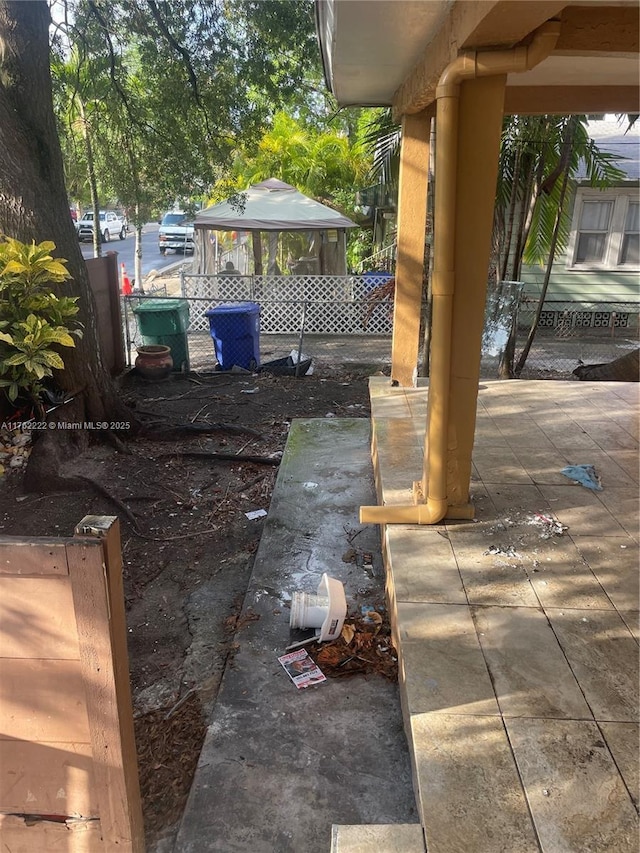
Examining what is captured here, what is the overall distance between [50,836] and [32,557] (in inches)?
40.5

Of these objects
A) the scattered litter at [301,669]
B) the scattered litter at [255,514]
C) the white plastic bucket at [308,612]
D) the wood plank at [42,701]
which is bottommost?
the scattered litter at [255,514]

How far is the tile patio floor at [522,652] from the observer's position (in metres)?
1.87

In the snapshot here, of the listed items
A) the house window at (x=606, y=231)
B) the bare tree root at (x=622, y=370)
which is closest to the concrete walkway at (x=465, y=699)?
the bare tree root at (x=622, y=370)

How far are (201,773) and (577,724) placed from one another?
1.48 metres

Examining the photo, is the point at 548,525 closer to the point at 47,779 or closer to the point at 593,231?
the point at 47,779

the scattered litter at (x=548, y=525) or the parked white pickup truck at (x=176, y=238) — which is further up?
the parked white pickup truck at (x=176, y=238)

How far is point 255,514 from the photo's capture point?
5.30 meters

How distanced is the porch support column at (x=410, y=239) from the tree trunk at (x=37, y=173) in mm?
3198

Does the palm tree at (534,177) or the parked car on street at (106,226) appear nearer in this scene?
the palm tree at (534,177)

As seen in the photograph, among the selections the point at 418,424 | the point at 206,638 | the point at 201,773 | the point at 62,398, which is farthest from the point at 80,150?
the point at 201,773

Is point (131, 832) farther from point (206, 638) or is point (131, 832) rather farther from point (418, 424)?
point (418, 424)

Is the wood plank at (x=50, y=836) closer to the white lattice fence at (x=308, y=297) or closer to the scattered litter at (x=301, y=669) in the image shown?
the scattered litter at (x=301, y=669)

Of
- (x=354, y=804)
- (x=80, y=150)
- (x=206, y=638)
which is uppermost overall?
(x=80, y=150)

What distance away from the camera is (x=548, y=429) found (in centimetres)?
495
